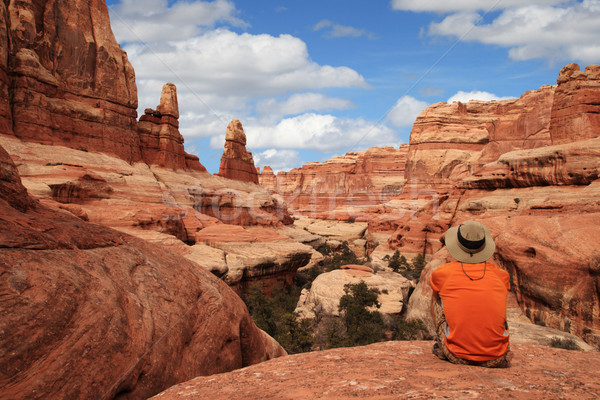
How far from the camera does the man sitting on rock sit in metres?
3.28

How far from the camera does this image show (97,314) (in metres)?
3.35

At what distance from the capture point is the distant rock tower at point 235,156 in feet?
179

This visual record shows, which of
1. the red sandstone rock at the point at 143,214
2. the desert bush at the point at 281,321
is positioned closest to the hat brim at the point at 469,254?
the desert bush at the point at 281,321

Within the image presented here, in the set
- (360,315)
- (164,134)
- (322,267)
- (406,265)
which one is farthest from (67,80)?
(406,265)

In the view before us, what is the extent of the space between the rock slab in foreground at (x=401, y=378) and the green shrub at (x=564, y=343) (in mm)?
5767

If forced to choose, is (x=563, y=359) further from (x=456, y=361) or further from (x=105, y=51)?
(x=105, y=51)

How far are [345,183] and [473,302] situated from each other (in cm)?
8937

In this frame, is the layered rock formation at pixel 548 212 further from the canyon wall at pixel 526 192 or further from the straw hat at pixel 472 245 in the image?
the straw hat at pixel 472 245

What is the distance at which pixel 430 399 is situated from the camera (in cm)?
242

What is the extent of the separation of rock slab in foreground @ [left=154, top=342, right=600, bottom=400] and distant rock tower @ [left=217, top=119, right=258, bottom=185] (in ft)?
170

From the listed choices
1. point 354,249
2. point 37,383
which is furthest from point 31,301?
point 354,249

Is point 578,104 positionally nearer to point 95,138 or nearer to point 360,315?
point 360,315

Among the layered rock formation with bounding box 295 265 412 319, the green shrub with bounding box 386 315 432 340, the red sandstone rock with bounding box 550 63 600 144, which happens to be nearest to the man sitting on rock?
the green shrub with bounding box 386 315 432 340

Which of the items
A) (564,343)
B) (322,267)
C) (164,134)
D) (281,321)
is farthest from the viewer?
(164,134)
